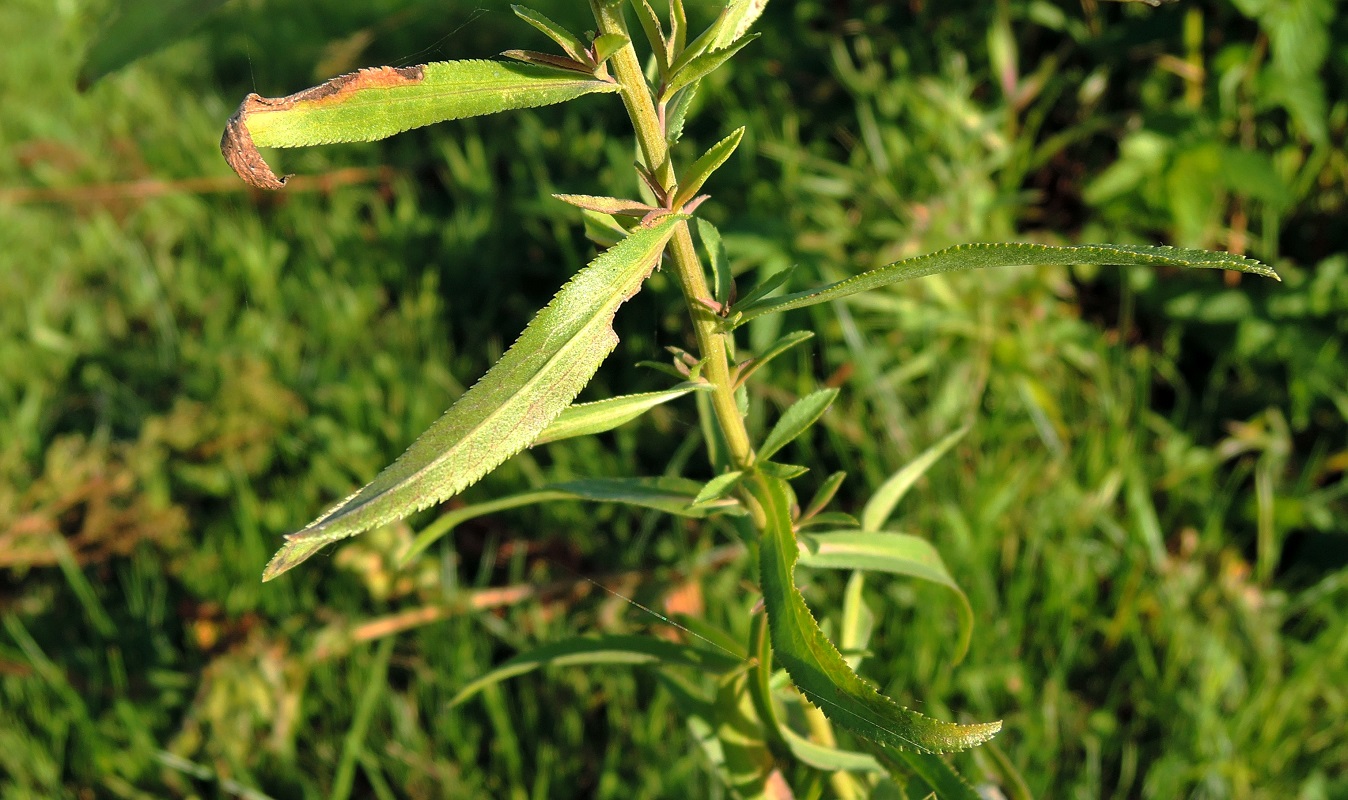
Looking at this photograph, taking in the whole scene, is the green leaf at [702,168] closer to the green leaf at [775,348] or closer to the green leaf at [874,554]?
the green leaf at [775,348]

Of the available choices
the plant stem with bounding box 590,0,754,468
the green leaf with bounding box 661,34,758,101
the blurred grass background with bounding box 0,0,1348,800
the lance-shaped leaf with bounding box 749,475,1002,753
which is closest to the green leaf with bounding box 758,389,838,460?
the plant stem with bounding box 590,0,754,468

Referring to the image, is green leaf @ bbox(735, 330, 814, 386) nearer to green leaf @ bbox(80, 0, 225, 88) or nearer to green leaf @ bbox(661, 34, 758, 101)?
green leaf @ bbox(661, 34, 758, 101)

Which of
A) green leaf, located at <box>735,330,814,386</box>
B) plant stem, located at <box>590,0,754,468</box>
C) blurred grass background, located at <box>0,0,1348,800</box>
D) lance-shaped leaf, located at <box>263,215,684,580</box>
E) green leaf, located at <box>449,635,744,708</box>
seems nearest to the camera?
lance-shaped leaf, located at <box>263,215,684,580</box>

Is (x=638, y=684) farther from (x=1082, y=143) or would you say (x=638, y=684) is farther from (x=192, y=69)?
(x=192, y=69)

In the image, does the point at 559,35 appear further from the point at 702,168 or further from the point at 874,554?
the point at 874,554

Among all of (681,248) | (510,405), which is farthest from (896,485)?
(510,405)

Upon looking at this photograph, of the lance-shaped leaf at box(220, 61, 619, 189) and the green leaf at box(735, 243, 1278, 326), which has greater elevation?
the lance-shaped leaf at box(220, 61, 619, 189)

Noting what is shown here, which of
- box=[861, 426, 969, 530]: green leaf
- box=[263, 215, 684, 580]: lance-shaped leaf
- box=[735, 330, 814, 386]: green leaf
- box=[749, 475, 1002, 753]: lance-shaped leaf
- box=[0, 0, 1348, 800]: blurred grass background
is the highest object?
box=[263, 215, 684, 580]: lance-shaped leaf
